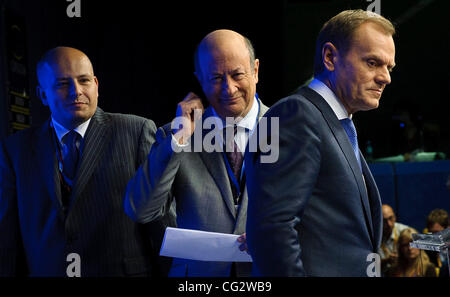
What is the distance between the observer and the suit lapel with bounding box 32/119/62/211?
1891 millimetres

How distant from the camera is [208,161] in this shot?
172 centimetres

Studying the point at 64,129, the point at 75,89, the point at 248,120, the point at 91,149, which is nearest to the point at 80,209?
the point at 91,149

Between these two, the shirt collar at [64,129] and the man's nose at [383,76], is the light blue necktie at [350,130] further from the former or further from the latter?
the shirt collar at [64,129]

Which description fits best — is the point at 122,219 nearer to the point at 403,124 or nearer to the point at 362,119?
the point at 403,124

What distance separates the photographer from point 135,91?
3.73 meters

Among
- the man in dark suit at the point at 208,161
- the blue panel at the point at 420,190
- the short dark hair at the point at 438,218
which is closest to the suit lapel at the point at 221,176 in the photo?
the man in dark suit at the point at 208,161

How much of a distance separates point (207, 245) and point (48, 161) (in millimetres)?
764

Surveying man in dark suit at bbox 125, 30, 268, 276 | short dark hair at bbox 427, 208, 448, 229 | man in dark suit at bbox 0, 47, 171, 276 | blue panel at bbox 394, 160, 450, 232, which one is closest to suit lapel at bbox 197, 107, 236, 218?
man in dark suit at bbox 125, 30, 268, 276

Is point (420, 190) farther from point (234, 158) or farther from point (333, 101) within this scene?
point (333, 101)

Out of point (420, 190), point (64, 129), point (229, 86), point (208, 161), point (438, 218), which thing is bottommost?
point (438, 218)

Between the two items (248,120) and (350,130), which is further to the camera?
(248,120)

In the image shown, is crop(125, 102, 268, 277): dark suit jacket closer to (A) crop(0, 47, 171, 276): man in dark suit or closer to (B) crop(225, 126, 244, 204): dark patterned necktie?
(B) crop(225, 126, 244, 204): dark patterned necktie

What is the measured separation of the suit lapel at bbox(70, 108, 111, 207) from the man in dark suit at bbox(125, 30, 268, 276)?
0.26 metres
